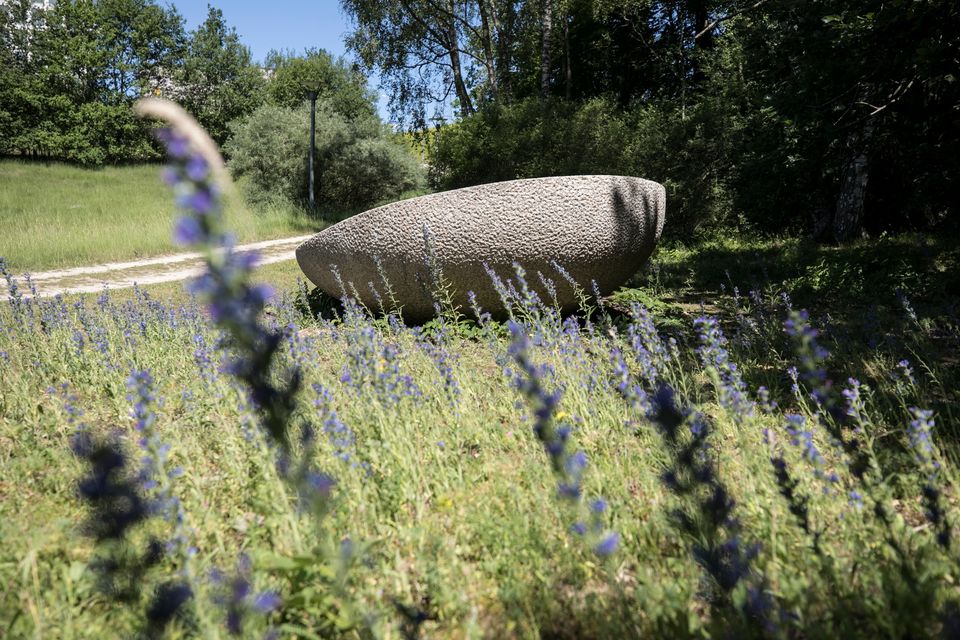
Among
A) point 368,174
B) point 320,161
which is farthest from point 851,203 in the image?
point 320,161

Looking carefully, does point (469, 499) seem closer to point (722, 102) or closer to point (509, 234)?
point (509, 234)

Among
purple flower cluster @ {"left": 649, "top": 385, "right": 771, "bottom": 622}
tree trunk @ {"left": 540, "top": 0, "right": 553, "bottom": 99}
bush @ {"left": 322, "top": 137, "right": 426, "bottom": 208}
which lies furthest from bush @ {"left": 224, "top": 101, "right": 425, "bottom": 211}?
purple flower cluster @ {"left": 649, "top": 385, "right": 771, "bottom": 622}

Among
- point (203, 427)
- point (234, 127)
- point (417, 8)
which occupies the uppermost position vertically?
point (417, 8)

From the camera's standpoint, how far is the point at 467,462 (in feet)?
8.90

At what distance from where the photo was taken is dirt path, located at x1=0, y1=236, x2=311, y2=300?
8938 mm

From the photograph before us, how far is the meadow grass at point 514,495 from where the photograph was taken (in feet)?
5.40

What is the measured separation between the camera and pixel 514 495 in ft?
7.64

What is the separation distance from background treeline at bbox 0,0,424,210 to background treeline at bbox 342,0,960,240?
11.0ft

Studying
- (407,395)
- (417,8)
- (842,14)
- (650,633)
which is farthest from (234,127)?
(650,633)

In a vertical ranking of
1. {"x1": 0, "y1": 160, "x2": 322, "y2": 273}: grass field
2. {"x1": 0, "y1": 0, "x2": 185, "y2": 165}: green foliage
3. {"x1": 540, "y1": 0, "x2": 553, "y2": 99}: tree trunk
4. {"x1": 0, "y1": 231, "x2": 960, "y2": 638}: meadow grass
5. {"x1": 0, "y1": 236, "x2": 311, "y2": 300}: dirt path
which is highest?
{"x1": 0, "y1": 0, "x2": 185, "y2": 165}: green foliage

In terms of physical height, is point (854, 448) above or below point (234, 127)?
below

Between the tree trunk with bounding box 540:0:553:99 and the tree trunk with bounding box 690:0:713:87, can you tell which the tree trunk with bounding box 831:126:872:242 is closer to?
the tree trunk with bounding box 540:0:553:99

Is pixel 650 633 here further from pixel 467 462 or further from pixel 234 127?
pixel 234 127

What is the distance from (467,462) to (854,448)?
1.83 meters
